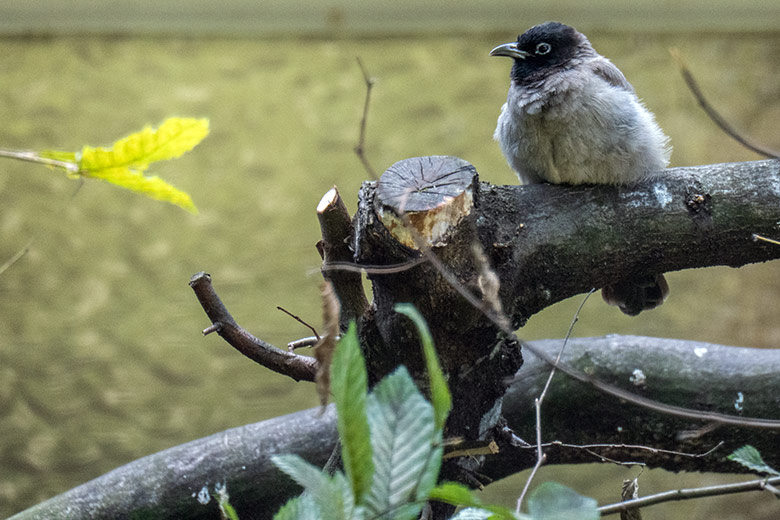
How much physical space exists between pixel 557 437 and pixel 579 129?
0.78 meters

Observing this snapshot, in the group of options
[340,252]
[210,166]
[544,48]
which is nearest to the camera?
[340,252]

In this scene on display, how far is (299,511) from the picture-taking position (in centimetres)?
77

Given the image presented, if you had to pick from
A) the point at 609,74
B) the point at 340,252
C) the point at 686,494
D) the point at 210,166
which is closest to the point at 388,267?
the point at 340,252

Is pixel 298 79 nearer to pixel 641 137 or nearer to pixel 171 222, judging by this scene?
pixel 171 222

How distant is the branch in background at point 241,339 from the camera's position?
140 cm

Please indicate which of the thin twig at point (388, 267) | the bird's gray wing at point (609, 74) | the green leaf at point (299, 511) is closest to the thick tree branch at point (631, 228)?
the thin twig at point (388, 267)

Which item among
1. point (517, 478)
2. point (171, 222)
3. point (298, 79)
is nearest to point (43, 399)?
point (171, 222)

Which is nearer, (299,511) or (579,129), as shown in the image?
(299,511)

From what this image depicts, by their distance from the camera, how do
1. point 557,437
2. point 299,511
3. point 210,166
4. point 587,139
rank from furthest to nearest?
1. point 210,166
2. point 557,437
3. point 587,139
4. point 299,511

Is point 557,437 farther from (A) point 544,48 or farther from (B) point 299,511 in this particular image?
(B) point 299,511

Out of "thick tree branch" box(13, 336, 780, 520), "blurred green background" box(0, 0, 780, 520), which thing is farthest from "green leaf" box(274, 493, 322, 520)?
"blurred green background" box(0, 0, 780, 520)

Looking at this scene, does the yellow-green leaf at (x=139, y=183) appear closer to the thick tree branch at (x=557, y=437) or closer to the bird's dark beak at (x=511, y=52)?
the thick tree branch at (x=557, y=437)

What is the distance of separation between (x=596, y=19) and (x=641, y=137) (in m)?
2.01

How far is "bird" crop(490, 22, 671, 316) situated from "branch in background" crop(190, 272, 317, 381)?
70cm
